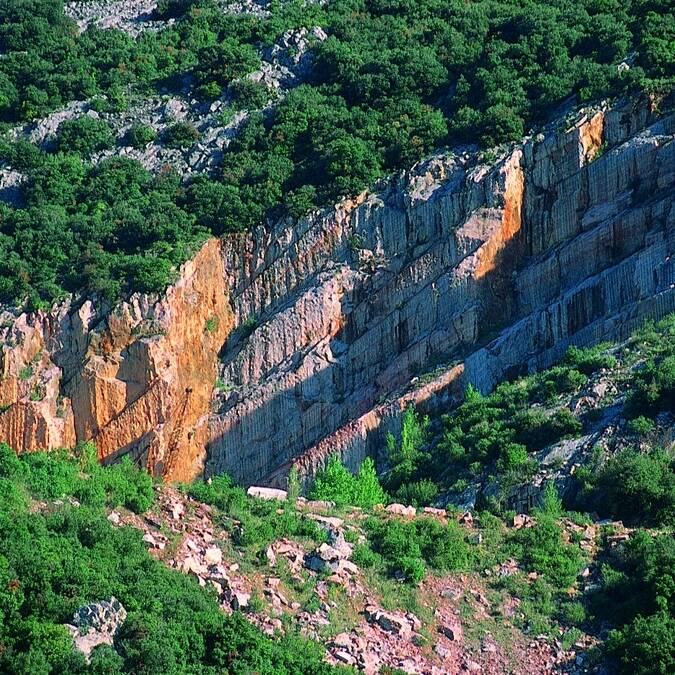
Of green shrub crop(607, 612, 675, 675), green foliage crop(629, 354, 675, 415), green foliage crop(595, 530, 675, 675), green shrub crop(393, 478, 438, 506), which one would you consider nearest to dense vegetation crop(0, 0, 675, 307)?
green shrub crop(393, 478, 438, 506)

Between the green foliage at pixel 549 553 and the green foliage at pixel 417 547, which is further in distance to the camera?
the green foliage at pixel 549 553

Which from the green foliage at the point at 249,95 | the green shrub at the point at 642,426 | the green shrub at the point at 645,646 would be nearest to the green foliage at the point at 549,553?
the green shrub at the point at 645,646

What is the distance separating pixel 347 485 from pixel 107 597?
559 inches

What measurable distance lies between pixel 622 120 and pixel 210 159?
14.2 m

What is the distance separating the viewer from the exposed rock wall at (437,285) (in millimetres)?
50062

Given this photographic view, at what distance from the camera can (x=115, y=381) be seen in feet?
173

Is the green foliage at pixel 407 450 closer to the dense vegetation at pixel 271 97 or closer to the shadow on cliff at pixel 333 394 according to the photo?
the shadow on cliff at pixel 333 394

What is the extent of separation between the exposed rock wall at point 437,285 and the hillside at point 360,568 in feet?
16.9

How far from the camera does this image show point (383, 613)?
35938mm

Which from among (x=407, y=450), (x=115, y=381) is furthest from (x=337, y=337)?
(x=407, y=450)

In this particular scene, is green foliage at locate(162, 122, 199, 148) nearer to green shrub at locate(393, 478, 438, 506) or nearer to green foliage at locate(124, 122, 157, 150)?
green foliage at locate(124, 122, 157, 150)

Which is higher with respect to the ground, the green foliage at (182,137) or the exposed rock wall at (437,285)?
the green foliage at (182,137)

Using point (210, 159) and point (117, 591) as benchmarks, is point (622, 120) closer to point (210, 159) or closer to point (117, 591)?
point (210, 159)

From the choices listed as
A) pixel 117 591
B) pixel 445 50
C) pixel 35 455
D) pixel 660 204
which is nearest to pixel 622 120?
pixel 660 204
